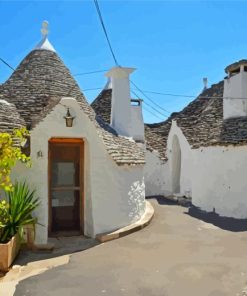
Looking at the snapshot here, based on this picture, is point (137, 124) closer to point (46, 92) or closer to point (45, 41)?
point (45, 41)

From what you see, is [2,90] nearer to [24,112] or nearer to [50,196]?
[24,112]

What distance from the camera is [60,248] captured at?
7.95m

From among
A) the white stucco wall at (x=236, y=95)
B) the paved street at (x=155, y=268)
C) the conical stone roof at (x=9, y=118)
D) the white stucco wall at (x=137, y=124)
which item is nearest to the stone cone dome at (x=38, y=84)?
the conical stone roof at (x=9, y=118)

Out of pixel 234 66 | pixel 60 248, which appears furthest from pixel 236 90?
pixel 60 248

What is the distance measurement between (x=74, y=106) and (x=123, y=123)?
434cm

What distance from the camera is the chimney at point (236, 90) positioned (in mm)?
13656

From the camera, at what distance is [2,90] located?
11312 millimetres

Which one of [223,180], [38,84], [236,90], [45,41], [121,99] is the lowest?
[223,180]

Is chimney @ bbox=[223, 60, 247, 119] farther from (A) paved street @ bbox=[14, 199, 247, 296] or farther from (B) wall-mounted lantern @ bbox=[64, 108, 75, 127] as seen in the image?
(B) wall-mounted lantern @ bbox=[64, 108, 75, 127]

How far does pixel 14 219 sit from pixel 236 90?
11016 millimetres

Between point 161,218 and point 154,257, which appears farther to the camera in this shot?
point 161,218

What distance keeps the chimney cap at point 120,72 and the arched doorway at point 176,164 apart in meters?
8.21

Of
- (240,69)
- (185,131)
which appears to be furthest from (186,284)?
(185,131)

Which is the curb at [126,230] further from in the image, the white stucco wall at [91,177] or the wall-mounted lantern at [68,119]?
the wall-mounted lantern at [68,119]
